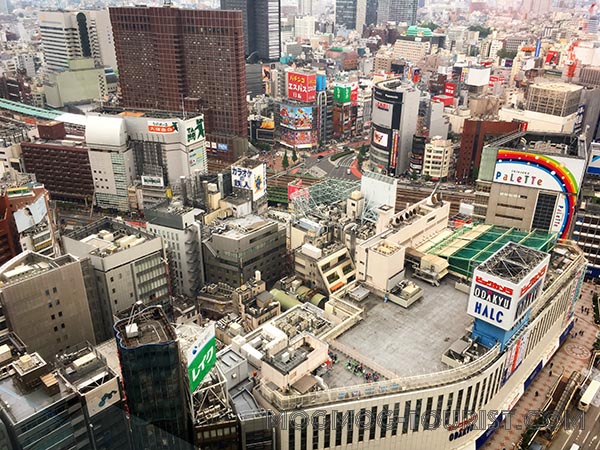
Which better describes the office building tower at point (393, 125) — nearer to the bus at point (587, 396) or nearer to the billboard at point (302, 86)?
the billboard at point (302, 86)

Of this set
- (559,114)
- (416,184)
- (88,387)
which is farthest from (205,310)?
(559,114)

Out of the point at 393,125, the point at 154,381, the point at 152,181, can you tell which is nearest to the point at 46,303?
the point at 154,381

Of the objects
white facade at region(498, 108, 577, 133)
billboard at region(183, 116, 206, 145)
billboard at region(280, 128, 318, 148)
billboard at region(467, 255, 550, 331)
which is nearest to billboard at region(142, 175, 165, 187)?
billboard at region(183, 116, 206, 145)

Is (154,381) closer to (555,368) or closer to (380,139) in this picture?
(555,368)

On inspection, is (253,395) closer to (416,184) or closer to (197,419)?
(197,419)

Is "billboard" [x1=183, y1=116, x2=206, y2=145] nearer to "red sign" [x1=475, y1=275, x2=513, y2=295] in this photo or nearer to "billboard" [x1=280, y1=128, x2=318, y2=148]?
"billboard" [x1=280, y1=128, x2=318, y2=148]

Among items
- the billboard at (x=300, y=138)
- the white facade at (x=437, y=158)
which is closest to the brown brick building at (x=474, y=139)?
the white facade at (x=437, y=158)
